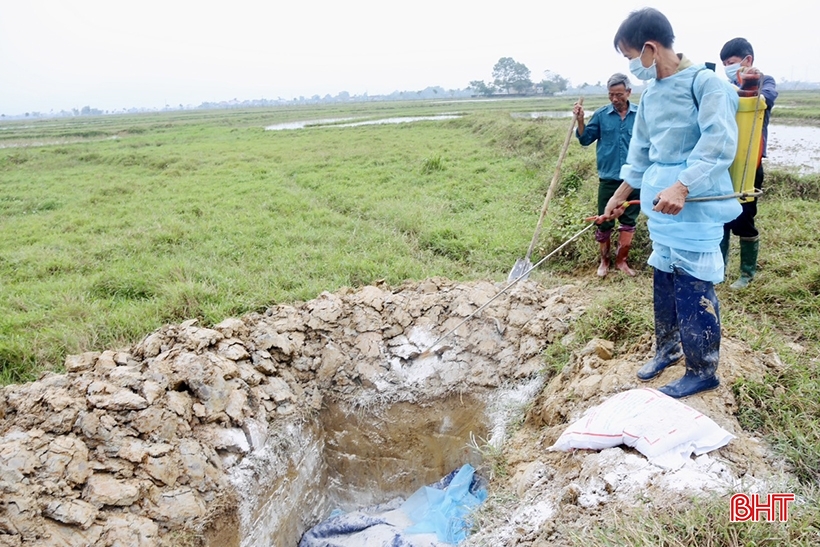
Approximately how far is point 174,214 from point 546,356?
626cm

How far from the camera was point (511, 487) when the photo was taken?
2.33 meters

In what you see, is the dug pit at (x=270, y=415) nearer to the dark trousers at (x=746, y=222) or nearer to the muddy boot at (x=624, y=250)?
the muddy boot at (x=624, y=250)

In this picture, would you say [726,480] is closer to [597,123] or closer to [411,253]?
[597,123]

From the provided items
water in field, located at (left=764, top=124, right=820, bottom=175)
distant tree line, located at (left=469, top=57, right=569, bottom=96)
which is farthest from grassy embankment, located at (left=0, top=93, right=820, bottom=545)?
distant tree line, located at (left=469, top=57, right=569, bottom=96)

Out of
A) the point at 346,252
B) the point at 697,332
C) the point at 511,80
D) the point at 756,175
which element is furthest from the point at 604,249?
the point at 511,80

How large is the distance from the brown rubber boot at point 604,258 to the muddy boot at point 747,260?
93 centimetres

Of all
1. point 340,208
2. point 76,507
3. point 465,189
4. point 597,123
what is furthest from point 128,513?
point 465,189

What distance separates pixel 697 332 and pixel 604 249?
2.23m

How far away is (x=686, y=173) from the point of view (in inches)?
76.3

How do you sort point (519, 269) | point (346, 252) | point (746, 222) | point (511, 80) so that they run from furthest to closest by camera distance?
point (511, 80) → point (346, 252) → point (519, 269) → point (746, 222)

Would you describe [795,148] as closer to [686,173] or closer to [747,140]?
[747,140]

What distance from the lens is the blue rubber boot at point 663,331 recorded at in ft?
7.75

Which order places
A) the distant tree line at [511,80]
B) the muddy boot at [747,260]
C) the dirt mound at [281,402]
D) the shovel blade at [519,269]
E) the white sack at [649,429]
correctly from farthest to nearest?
the distant tree line at [511,80], the shovel blade at [519,269], the muddy boot at [747,260], the dirt mound at [281,402], the white sack at [649,429]

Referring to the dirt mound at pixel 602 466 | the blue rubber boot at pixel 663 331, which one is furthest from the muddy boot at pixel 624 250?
the blue rubber boot at pixel 663 331
